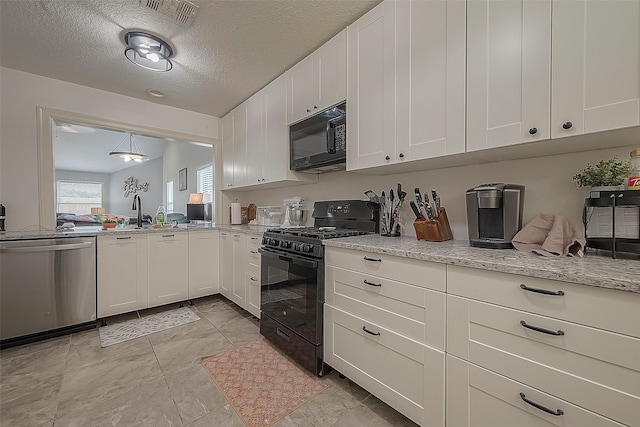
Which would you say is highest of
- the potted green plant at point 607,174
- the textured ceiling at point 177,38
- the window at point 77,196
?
the textured ceiling at point 177,38

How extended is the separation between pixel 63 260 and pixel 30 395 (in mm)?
1192

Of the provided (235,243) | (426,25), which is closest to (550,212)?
(426,25)

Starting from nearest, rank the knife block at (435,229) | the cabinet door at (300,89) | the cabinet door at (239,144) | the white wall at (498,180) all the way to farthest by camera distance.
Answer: the white wall at (498,180)
the knife block at (435,229)
the cabinet door at (300,89)
the cabinet door at (239,144)

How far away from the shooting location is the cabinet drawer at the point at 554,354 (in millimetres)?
816

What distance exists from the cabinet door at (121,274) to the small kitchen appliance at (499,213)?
10.3 ft

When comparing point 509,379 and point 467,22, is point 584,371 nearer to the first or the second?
point 509,379

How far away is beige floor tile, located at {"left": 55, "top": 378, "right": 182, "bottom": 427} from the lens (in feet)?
4.72

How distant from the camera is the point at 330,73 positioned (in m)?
2.14

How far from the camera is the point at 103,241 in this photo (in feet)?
8.76

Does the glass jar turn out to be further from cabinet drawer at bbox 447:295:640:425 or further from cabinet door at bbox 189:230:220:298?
cabinet door at bbox 189:230:220:298

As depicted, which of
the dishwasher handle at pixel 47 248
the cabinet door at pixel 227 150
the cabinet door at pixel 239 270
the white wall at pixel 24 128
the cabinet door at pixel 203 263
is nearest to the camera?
the dishwasher handle at pixel 47 248

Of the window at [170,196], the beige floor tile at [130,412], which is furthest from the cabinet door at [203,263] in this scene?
the window at [170,196]

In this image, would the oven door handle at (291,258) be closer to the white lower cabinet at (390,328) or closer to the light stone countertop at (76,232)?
the white lower cabinet at (390,328)

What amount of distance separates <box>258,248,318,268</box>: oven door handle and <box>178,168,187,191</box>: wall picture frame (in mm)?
4635
